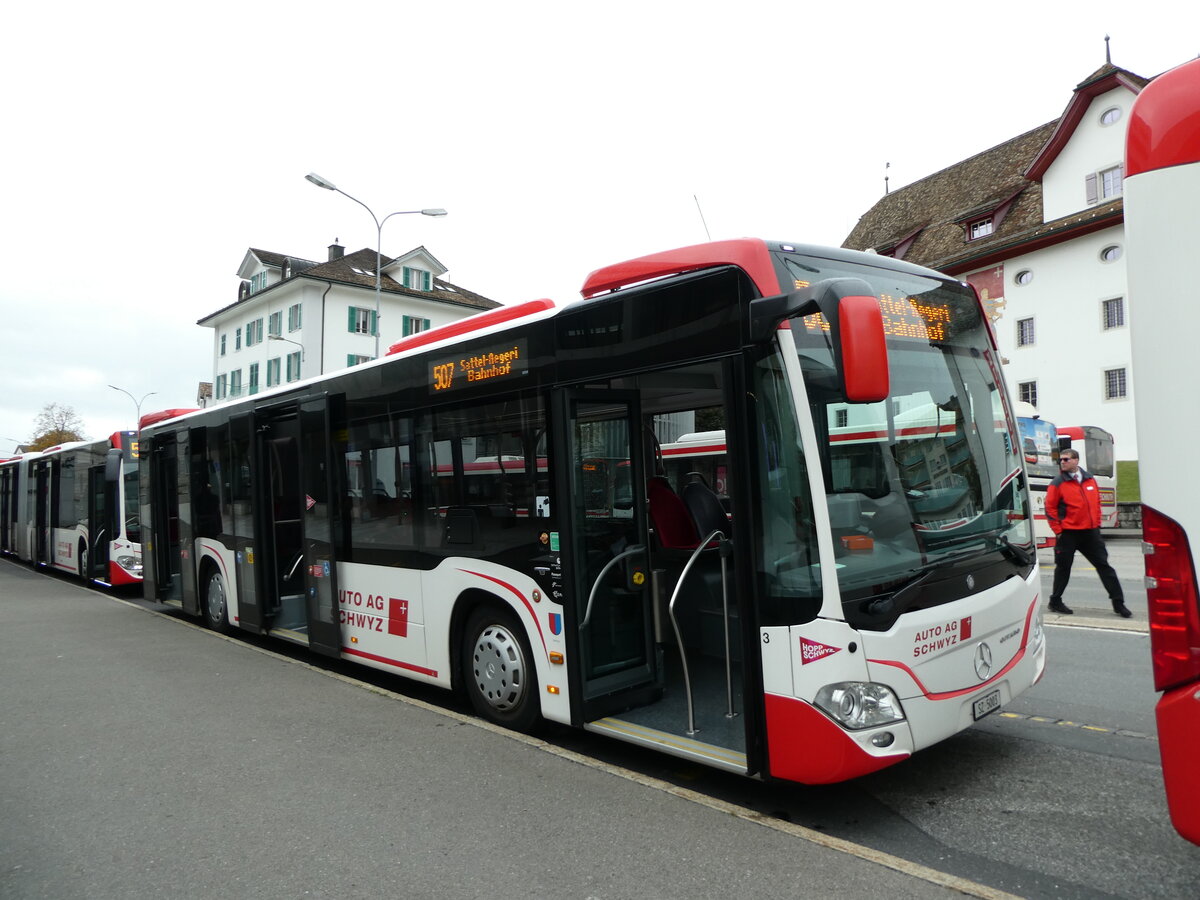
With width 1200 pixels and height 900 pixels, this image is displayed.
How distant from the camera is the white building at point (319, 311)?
1891 inches

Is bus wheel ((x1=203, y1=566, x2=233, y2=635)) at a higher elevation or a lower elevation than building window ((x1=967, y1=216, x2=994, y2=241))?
lower

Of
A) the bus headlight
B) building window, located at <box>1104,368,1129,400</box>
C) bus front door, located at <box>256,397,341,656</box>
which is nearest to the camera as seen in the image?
the bus headlight

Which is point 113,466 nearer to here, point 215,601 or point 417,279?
point 215,601

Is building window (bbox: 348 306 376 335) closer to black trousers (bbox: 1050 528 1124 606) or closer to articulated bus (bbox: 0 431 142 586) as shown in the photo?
articulated bus (bbox: 0 431 142 586)

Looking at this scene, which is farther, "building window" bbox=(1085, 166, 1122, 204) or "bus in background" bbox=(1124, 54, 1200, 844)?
"building window" bbox=(1085, 166, 1122, 204)

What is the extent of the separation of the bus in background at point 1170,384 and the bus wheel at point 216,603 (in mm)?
9437

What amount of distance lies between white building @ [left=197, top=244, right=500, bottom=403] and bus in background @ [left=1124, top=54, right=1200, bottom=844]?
4621cm

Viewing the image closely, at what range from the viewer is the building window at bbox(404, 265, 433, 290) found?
2051 inches

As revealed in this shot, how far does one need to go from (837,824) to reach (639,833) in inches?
37.9

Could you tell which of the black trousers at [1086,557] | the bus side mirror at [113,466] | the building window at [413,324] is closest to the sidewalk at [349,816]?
the black trousers at [1086,557]

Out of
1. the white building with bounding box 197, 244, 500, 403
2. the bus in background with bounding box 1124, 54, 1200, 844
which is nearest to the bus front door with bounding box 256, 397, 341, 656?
the bus in background with bounding box 1124, 54, 1200, 844

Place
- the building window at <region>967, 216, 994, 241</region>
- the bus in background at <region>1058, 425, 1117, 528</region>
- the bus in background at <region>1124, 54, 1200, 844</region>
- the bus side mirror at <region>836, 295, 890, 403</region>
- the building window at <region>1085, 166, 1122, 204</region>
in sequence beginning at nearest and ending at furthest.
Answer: the bus in background at <region>1124, 54, 1200, 844</region> < the bus side mirror at <region>836, 295, 890, 403</region> < the bus in background at <region>1058, 425, 1117, 528</region> < the building window at <region>1085, 166, 1122, 204</region> < the building window at <region>967, 216, 994, 241</region>

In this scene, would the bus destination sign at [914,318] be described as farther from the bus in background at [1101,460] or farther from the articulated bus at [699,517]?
the bus in background at [1101,460]

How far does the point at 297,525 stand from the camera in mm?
9016
